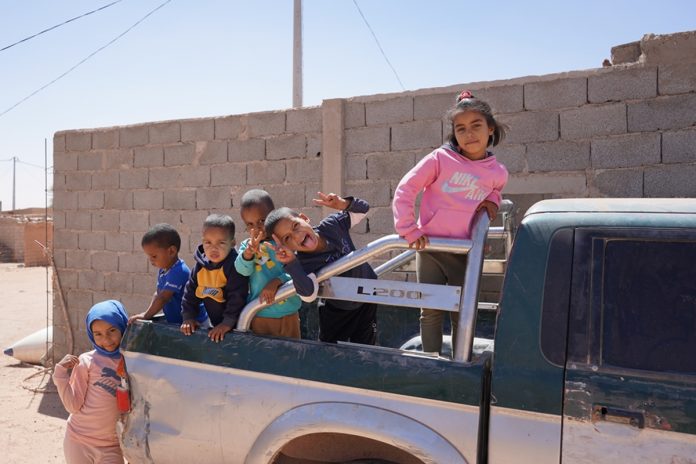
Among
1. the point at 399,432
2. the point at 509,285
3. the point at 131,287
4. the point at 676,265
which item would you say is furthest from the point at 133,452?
the point at 131,287

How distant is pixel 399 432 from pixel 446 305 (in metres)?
0.46

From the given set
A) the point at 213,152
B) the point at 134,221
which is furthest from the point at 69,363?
the point at 134,221

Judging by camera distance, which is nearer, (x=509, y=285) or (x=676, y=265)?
(x=676, y=265)

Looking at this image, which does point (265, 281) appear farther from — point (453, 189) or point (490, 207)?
point (490, 207)

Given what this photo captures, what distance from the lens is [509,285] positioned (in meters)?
2.03

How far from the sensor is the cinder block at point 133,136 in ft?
22.5

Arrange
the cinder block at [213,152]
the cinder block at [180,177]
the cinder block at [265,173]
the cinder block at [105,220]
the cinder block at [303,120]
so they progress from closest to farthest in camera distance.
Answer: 1. the cinder block at [303,120]
2. the cinder block at [265,173]
3. the cinder block at [213,152]
4. the cinder block at [180,177]
5. the cinder block at [105,220]

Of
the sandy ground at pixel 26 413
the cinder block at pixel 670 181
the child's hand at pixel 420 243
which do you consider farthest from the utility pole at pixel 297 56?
the child's hand at pixel 420 243

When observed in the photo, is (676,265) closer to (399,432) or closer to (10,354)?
(399,432)

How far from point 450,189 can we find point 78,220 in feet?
19.6

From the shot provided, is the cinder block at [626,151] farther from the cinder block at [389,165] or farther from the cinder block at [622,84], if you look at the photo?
the cinder block at [389,165]

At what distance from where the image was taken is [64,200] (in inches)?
296

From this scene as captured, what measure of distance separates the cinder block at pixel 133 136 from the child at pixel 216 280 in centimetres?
417

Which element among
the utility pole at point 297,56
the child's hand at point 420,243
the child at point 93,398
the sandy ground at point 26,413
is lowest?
the sandy ground at point 26,413
